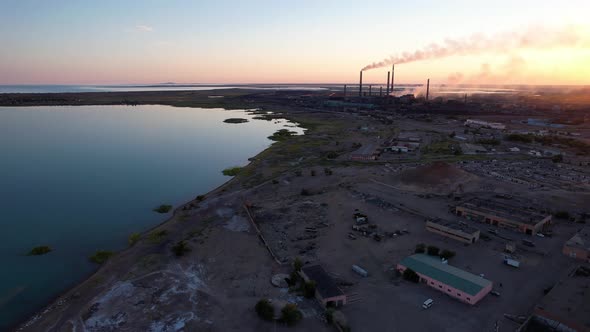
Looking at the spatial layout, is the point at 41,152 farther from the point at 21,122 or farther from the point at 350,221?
the point at 350,221

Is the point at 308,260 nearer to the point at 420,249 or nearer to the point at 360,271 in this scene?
the point at 360,271

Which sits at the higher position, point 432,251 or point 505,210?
point 505,210

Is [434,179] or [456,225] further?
[434,179]

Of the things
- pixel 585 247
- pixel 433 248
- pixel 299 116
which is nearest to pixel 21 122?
pixel 299 116

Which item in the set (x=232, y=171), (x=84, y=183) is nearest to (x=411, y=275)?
(x=232, y=171)

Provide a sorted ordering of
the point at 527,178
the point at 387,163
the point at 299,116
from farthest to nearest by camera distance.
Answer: the point at 299,116 < the point at 387,163 < the point at 527,178

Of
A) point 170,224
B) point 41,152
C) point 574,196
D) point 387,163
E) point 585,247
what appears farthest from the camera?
point 41,152
